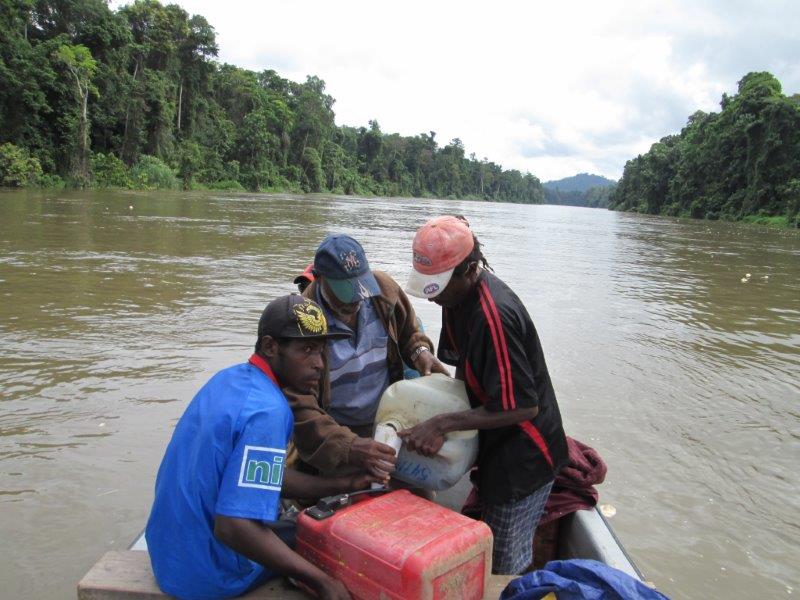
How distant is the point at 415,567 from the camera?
5.55 ft

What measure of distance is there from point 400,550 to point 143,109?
141 ft

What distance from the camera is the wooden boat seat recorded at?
1909mm

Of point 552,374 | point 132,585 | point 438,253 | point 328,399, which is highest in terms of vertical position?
point 438,253

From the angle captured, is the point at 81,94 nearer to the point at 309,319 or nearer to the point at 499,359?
the point at 309,319

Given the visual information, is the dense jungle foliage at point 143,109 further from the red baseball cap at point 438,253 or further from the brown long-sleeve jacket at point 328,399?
the red baseball cap at point 438,253

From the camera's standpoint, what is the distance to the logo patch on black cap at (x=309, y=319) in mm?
1914

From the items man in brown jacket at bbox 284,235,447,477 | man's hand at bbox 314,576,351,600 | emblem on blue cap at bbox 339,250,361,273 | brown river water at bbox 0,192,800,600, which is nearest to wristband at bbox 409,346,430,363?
man in brown jacket at bbox 284,235,447,477

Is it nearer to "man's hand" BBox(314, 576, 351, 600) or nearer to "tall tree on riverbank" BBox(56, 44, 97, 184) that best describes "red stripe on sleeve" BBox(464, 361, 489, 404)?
"man's hand" BBox(314, 576, 351, 600)

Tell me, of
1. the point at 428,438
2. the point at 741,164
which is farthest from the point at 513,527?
the point at 741,164

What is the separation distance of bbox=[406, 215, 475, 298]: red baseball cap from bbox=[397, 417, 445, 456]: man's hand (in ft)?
1.52

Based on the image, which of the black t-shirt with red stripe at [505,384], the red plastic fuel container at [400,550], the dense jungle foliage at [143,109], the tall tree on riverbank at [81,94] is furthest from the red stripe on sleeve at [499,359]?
the tall tree on riverbank at [81,94]

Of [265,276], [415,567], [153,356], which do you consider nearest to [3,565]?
[415,567]

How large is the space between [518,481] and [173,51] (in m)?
48.3

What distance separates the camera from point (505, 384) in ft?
7.04
